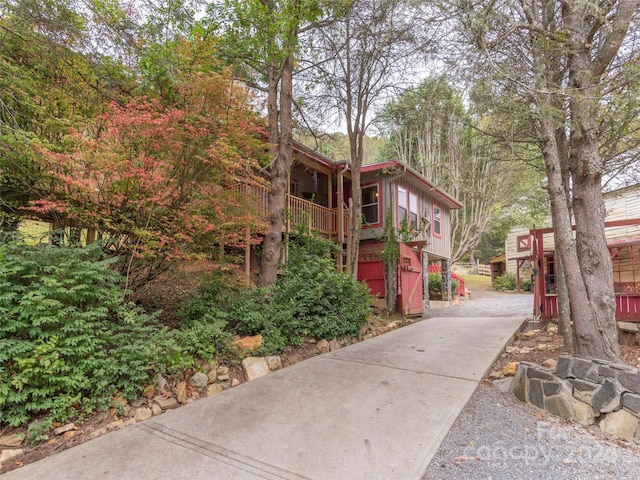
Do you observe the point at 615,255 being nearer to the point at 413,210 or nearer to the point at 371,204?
the point at 413,210

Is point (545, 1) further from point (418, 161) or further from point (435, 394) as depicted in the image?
point (418, 161)

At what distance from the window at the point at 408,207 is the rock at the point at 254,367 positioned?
757cm

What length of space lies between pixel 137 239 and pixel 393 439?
149 inches

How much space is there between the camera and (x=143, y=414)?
125 inches

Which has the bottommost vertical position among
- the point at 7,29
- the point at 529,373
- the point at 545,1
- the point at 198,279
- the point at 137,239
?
the point at 529,373

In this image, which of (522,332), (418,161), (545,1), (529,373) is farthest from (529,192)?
(529,373)

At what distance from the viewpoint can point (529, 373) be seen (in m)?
3.59

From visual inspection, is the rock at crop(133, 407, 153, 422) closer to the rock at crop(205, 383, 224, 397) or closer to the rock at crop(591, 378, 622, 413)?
the rock at crop(205, 383, 224, 397)

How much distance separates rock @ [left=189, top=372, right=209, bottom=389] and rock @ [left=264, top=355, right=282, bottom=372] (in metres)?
0.94

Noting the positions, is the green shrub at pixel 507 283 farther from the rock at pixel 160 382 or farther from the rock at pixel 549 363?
the rock at pixel 160 382

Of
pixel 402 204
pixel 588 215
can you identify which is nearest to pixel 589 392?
pixel 588 215

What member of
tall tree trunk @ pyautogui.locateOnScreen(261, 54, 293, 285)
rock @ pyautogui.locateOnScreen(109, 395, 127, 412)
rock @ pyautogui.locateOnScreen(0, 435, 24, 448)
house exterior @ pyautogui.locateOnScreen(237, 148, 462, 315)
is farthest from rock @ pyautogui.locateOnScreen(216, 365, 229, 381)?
house exterior @ pyautogui.locateOnScreen(237, 148, 462, 315)

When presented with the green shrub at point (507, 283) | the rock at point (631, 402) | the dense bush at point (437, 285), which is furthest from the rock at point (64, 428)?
the green shrub at point (507, 283)

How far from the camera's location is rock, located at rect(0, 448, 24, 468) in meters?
2.46
